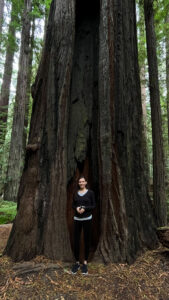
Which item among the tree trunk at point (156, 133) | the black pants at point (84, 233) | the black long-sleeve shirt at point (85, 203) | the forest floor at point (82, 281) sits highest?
the tree trunk at point (156, 133)

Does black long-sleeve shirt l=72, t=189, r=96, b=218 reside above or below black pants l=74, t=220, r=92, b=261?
above

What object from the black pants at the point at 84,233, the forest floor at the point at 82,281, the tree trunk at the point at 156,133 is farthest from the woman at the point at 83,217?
the tree trunk at the point at 156,133

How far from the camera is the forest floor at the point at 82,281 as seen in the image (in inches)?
99.0

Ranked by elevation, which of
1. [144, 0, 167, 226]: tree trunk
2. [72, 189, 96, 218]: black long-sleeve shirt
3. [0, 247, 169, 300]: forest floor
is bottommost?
[0, 247, 169, 300]: forest floor

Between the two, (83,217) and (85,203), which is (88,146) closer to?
(85,203)

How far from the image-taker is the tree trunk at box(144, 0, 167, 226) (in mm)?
5172

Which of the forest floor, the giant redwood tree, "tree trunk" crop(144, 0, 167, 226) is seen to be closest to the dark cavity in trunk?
the giant redwood tree

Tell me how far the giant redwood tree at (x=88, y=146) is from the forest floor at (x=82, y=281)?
207 mm

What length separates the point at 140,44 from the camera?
891 cm

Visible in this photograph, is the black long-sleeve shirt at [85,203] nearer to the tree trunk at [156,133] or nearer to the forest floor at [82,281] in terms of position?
the forest floor at [82,281]

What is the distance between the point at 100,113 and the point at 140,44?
275 inches

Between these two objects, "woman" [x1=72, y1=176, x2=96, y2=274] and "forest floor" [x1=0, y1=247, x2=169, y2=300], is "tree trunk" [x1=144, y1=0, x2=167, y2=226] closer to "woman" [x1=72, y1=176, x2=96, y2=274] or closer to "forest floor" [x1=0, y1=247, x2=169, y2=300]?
"forest floor" [x1=0, y1=247, x2=169, y2=300]

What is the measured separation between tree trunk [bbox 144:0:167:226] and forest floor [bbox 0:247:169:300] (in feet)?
6.52

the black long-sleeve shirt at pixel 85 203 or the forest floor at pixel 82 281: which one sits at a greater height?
the black long-sleeve shirt at pixel 85 203
